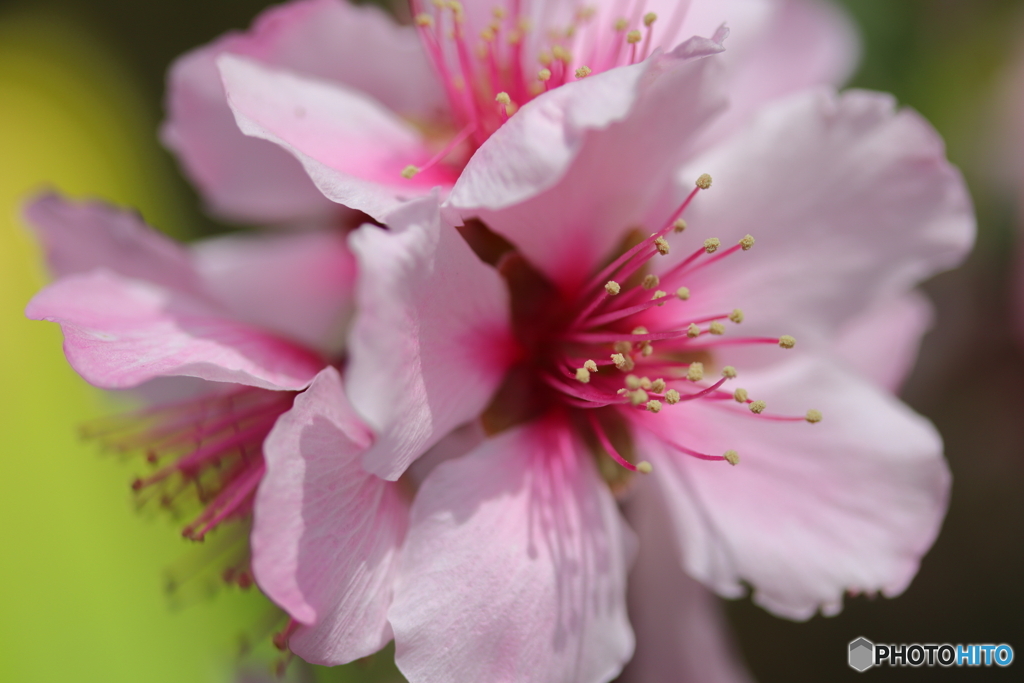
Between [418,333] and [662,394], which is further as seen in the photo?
[662,394]

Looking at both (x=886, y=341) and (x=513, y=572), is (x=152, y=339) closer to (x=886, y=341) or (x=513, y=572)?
(x=513, y=572)

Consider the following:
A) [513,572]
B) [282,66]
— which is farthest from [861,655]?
[282,66]

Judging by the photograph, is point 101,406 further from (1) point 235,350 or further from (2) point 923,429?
(2) point 923,429

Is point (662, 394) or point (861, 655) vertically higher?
point (662, 394)

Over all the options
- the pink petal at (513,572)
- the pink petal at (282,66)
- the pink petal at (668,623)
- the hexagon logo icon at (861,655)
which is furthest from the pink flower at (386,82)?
the hexagon logo icon at (861,655)

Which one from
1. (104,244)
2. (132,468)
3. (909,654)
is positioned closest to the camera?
(104,244)

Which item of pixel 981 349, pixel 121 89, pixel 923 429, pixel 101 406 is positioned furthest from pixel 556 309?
pixel 121 89

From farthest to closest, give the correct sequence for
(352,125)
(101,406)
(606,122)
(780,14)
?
(101,406) < (780,14) < (352,125) < (606,122)
